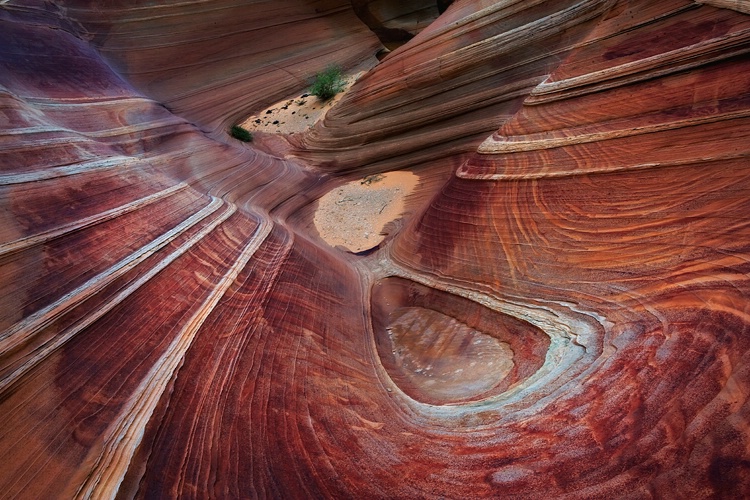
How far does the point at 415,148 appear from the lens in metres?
6.13

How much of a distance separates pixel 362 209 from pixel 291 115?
14.4ft

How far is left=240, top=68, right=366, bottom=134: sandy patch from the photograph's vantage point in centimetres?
850

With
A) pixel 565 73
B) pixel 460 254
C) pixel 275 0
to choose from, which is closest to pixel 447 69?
pixel 565 73

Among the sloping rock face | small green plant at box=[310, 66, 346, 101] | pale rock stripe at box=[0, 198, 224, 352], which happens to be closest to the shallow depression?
the sloping rock face

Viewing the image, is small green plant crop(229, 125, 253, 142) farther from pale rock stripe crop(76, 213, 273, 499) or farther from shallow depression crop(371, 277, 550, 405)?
pale rock stripe crop(76, 213, 273, 499)

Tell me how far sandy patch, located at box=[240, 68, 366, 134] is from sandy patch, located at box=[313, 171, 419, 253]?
2.76 metres

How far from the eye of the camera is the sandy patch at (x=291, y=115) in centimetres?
850

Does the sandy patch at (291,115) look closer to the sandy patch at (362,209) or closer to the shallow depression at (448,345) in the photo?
the sandy patch at (362,209)

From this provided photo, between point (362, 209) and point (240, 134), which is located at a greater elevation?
point (240, 134)

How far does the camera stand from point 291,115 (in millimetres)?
8977

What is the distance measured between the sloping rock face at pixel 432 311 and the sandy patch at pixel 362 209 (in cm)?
63

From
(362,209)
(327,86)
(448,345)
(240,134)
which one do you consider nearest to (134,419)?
(448,345)

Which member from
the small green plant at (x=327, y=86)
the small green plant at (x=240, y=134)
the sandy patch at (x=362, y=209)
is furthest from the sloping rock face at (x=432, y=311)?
the small green plant at (x=327, y=86)

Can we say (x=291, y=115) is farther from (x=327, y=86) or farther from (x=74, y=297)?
(x=74, y=297)
